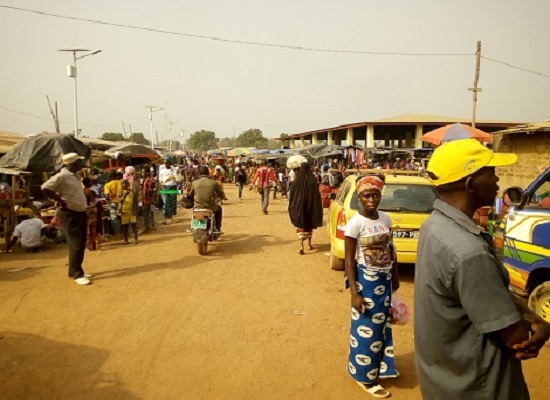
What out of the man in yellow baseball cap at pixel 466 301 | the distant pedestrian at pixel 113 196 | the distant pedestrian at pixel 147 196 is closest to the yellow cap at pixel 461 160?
the man in yellow baseball cap at pixel 466 301

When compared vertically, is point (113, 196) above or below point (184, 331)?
above

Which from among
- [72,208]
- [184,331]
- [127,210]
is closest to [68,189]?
[72,208]

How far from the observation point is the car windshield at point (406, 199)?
627 cm

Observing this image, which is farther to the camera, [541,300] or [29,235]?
[29,235]

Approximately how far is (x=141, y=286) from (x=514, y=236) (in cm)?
514

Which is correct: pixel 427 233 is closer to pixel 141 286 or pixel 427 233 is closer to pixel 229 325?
pixel 229 325

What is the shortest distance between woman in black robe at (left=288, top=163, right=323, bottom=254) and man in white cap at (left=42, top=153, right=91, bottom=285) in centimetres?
390

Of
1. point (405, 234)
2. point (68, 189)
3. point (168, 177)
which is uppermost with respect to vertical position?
point (68, 189)

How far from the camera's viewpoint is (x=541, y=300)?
395cm

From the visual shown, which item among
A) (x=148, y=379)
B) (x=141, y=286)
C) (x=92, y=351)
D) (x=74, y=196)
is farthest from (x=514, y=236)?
(x=74, y=196)

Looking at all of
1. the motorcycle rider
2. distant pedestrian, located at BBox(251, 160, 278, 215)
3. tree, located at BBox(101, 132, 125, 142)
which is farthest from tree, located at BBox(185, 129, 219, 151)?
the motorcycle rider

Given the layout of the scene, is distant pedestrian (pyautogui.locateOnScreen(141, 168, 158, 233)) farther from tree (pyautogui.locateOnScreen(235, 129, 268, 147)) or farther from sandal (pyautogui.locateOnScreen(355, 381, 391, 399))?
tree (pyautogui.locateOnScreen(235, 129, 268, 147))

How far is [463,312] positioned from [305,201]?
660 centimetres

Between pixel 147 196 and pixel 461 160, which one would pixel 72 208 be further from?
pixel 461 160
